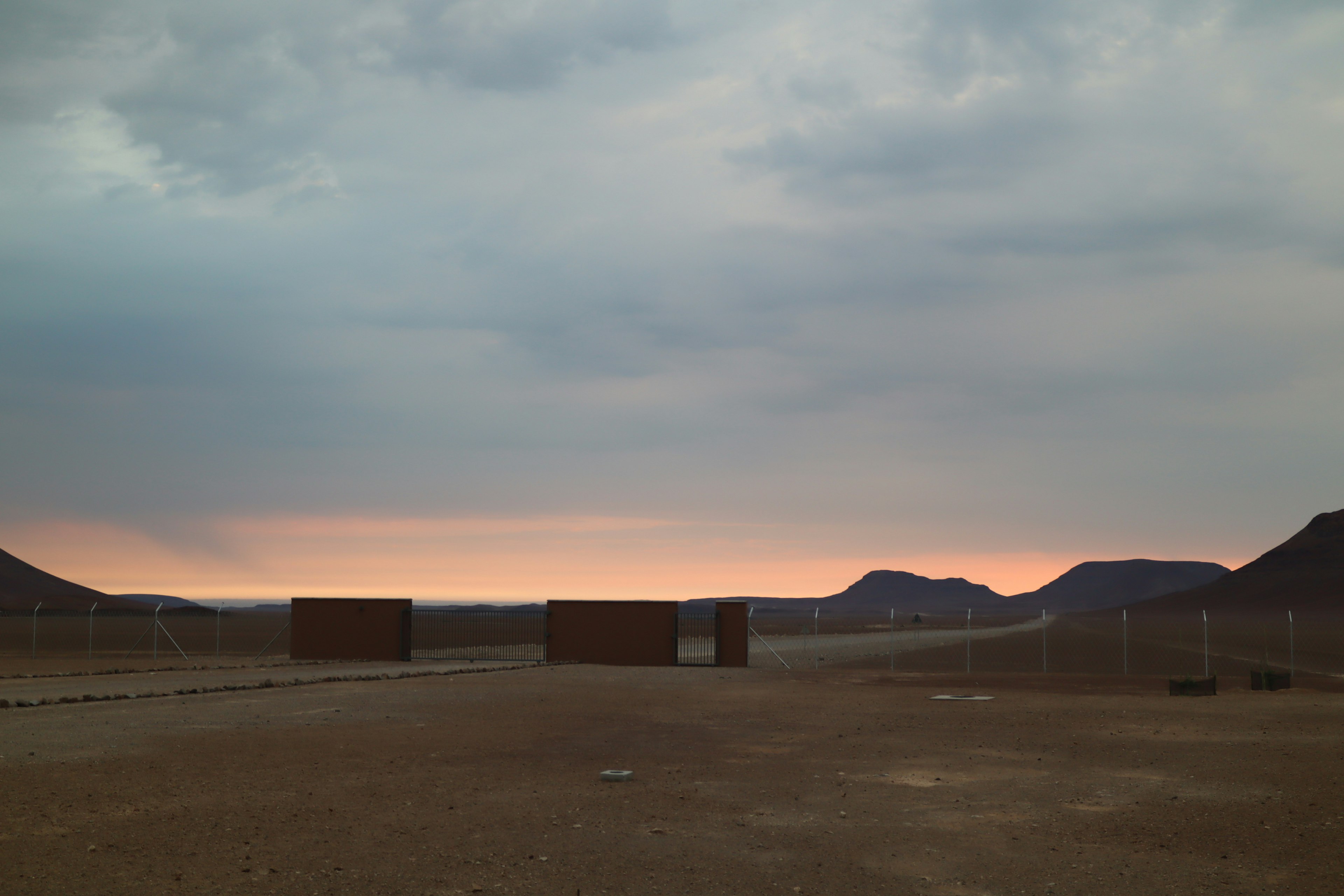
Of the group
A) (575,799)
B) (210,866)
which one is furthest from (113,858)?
(575,799)

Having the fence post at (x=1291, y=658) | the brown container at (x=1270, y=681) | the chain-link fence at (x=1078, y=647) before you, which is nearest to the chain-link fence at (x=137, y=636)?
the chain-link fence at (x=1078, y=647)

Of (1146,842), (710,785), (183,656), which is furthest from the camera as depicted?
(183,656)

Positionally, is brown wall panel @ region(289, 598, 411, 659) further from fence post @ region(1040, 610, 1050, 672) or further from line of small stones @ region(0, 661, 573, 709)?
fence post @ region(1040, 610, 1050, 672)

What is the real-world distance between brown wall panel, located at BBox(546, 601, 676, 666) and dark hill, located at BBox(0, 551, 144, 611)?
11972cm

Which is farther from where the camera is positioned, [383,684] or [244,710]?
[383,684]

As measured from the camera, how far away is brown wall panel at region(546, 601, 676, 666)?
3781 centimetres

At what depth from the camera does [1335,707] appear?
2106cm

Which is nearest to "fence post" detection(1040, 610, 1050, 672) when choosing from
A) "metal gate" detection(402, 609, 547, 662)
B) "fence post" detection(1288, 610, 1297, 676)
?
"fence post" detection(1288, 610, 1297, 676)

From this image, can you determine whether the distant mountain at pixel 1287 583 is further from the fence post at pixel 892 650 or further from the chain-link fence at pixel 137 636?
the chain-link fence at pixel 137 636

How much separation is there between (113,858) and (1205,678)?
24.6 meters

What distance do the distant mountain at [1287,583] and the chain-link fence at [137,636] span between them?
12285cm

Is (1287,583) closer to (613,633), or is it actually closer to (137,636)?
(613,633)

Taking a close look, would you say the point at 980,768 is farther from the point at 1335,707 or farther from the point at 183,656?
the point at 183,656

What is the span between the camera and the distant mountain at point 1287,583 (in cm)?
13975
